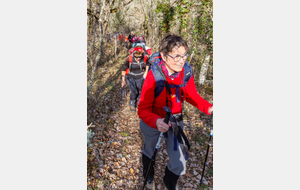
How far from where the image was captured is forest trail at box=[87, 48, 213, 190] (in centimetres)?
316

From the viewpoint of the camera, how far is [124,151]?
12.9ft

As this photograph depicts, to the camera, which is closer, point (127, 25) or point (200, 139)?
point (200, 139)

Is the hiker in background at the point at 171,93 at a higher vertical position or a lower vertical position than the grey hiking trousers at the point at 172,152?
higher

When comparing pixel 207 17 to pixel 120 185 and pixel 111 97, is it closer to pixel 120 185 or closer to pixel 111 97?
pixel 111 97

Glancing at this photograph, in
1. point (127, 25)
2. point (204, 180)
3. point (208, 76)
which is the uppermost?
point (127, 25)

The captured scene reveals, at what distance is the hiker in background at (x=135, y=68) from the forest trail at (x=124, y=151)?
118cm

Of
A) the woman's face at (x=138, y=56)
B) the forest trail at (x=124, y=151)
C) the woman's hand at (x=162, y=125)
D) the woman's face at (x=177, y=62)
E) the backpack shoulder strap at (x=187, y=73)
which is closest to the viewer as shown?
the woman's hand at (x=162, y=125)

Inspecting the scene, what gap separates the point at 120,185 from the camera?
3059 mm

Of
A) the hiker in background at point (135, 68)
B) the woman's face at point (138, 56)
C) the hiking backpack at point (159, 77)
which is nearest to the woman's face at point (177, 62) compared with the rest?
the hiking backpack at point (159, 77)

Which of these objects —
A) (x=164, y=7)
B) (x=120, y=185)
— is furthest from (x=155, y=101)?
(x=164, y=7)

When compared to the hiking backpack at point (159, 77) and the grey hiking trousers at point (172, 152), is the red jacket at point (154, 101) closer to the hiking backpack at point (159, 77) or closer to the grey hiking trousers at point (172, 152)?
the hiking backpack at point (159, 77)

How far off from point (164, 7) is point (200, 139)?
6625 millimetres

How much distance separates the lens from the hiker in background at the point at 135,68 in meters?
4.90

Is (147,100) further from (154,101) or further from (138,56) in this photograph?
(138,56)
